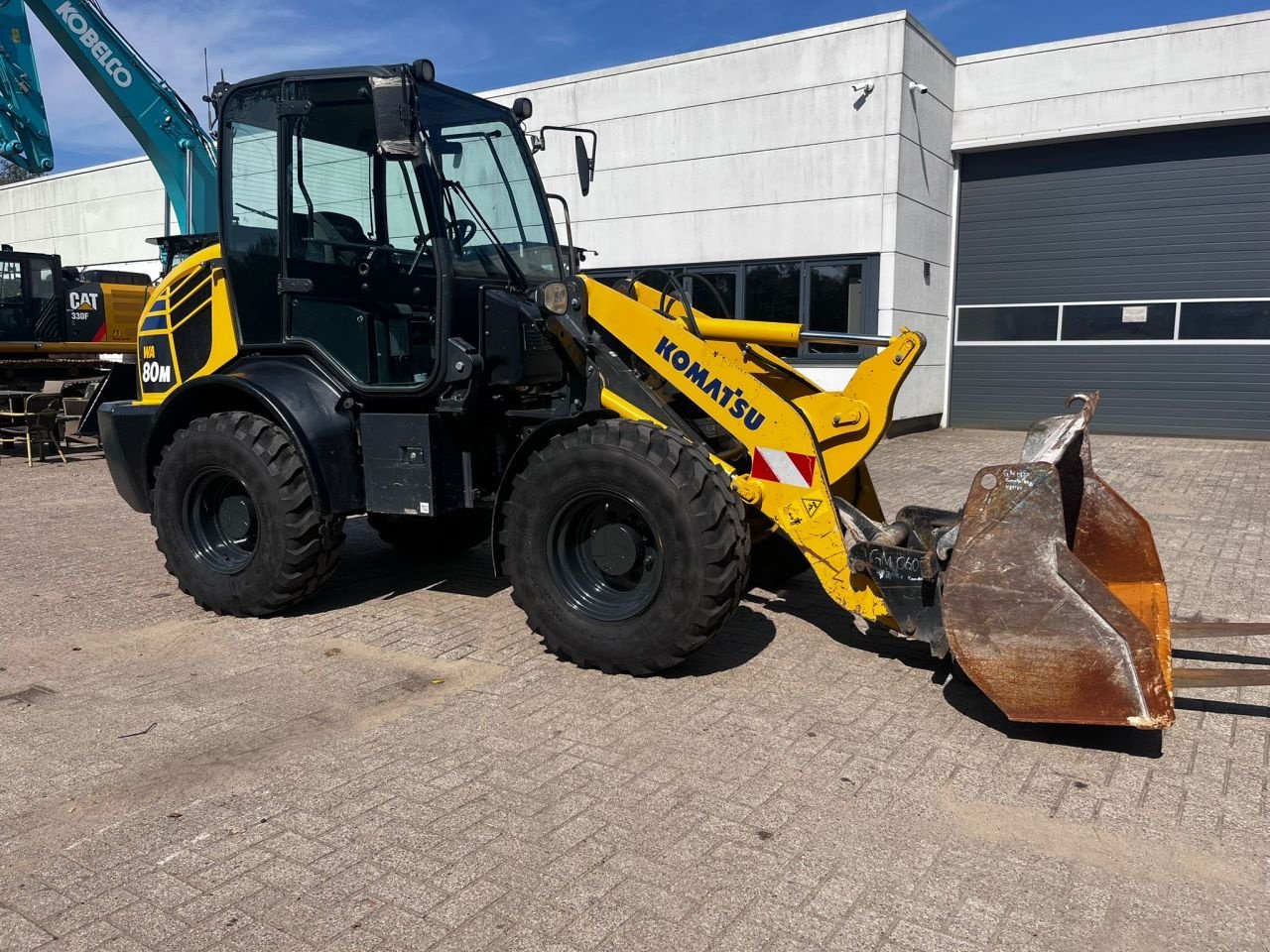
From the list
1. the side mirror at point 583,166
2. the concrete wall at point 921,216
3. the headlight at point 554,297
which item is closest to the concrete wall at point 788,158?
the concrete wall at point 921,216

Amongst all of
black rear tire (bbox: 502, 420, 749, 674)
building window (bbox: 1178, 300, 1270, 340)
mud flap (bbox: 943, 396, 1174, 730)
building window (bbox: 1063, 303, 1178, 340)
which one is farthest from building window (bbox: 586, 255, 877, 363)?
mud flap (bbox: 943, 396, 1174, 730)

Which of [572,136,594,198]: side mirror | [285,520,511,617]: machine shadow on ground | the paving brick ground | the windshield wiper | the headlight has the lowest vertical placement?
the paving brick ground

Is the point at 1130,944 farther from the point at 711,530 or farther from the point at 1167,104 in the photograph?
the point at 1167,104

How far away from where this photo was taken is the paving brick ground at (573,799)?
9.12 feet

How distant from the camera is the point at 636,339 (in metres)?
4.92

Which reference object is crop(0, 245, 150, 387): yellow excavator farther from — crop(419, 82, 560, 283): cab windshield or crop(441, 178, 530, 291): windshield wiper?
crop(441, 178, 530, 291): windshield wiper

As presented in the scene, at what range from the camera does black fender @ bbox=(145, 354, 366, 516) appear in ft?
17.1

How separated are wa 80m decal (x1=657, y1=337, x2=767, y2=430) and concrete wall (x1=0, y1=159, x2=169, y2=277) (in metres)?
23.0

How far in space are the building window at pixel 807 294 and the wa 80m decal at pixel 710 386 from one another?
9189 mm

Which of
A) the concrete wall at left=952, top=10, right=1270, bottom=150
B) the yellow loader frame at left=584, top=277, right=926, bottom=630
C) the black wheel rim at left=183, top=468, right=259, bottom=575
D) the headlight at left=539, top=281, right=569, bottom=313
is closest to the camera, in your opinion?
the yellow loader frame at left=584, top=277, right=926, bottom=630

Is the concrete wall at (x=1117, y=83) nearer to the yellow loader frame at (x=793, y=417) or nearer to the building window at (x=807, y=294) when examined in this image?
the building window at (x=807, y=294)

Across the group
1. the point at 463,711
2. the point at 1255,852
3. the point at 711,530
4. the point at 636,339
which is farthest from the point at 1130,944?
the point at 636,339

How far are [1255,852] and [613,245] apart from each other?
14493 millimetres

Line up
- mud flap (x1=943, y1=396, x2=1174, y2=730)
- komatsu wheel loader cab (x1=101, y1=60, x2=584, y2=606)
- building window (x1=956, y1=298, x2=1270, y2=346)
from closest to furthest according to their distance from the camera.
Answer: mud flap (x1=943, y1=396, x2=1174, y2=730), komatsu wheel loader cab (x1=101, y1=60, x2=584, y2=606), building window (x1=956, y1=298, x2=1270, y2=346)
